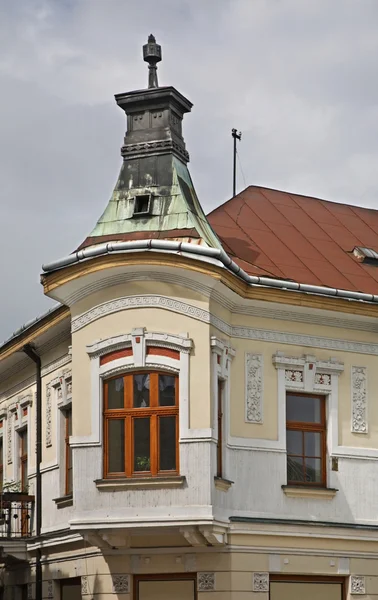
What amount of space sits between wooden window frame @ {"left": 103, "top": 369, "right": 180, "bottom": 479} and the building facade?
3 cm

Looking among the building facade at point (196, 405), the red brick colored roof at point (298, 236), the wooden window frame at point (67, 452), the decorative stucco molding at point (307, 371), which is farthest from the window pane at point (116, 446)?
the red brick colored roof at point (298, 236)

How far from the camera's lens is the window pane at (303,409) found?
25.1 metres

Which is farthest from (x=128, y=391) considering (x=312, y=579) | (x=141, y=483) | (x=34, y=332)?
(x=34, y=332)

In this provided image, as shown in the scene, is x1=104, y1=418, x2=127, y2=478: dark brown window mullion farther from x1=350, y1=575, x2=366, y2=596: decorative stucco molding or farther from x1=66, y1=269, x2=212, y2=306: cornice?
x1=350, y1=575, x2=366, y2=596: decorative stucco molding

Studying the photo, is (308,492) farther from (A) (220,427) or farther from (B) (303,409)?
(A) (220,427)

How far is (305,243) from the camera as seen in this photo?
2784 cm

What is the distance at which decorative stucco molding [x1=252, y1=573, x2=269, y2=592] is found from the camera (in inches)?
929

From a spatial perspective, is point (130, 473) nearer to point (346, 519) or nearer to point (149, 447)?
point (149, 447)

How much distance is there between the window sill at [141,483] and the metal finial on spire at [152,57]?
749cm

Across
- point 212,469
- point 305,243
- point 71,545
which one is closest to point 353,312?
point 305,243

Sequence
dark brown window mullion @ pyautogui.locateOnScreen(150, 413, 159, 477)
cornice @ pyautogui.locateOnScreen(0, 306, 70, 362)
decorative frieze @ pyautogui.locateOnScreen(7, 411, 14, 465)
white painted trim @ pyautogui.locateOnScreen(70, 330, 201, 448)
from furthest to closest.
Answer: decorative frieze @ pyautogui.locateOnScreen(7, 411, 14, 465) < cornice @ pyautogui.locateOnScreen(0, 306, 70, 362) < white painted trim @ pyautogui.locateOnScreen(70, 330, 201, 448) < dark brown window mullion @ pyautogui.locateOnScreen(150, 413, 159, 477)

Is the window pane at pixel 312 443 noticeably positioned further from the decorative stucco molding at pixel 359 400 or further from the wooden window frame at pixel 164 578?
the wooden window frame at pixel 164 578

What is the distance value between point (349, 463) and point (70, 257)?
6.41m

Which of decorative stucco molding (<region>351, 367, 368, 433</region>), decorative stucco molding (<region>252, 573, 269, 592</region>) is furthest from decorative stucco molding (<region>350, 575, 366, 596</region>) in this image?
decorative stucco molding (<region>351, 367, 368, 433</region>)
